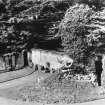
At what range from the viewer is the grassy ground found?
11789 millimetres

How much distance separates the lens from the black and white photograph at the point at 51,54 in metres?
12.4

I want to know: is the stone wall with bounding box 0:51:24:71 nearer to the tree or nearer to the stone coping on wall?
the stone coping on wall

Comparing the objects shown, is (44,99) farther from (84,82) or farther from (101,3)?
(101,3)

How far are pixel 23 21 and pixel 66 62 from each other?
4.53m

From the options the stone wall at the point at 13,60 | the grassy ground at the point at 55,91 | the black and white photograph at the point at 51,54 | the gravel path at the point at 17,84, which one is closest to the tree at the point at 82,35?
the black and white photograph at the point at 51,54

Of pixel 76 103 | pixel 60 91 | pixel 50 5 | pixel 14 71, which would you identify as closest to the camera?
pixel 76 103

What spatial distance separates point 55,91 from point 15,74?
4041 millimetres

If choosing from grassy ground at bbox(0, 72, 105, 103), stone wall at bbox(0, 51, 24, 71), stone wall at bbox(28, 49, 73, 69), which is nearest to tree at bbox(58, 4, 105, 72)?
stone wall at bbox(28, 49, 73, 69)

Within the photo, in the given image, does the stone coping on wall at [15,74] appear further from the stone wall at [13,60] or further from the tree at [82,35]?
the tree at [82,35]

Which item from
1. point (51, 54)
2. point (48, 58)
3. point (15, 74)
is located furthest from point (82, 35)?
point (15, 74)

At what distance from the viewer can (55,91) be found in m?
12.6

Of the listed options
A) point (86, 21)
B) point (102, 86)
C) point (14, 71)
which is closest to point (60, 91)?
Result: point (102, 86)

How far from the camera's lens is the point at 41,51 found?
16.7 m

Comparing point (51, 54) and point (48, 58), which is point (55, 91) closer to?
point (51, 54)
